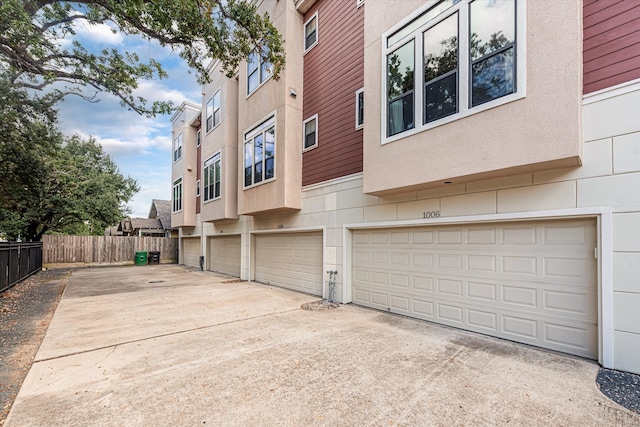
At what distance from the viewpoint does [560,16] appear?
3.69m

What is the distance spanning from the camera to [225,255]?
13.6m

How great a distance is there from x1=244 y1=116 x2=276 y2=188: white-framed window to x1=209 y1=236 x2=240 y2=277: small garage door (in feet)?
11.8

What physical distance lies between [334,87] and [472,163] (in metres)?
4.67

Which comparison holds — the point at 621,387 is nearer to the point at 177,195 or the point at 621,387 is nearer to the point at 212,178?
the point at 212,178

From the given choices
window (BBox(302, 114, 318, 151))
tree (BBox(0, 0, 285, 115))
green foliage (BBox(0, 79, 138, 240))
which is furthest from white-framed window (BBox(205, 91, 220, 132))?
window (BBox(302, 114, 318, 151))

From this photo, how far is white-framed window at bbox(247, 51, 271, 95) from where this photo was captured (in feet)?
31.5

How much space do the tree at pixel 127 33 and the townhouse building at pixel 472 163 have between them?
2072 mm

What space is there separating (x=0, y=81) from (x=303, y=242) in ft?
32.4

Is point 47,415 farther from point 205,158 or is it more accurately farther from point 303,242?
point 205,158

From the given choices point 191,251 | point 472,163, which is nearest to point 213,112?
point 191,251

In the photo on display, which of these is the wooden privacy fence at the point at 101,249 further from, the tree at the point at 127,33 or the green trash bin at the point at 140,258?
the tree at the point at 127,33

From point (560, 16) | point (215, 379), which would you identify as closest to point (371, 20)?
point (560, 16)

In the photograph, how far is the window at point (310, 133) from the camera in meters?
8.41

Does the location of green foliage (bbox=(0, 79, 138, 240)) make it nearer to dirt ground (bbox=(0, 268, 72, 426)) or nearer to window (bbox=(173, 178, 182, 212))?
window (bbox=(173, 178, 182, 212))
